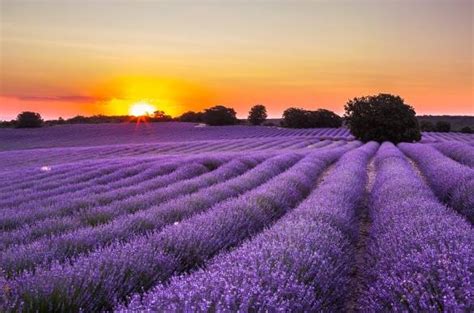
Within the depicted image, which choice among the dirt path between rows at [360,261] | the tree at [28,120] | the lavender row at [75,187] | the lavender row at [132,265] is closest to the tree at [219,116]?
the tree at [28,120]

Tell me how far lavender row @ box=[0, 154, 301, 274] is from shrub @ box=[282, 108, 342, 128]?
171 feet

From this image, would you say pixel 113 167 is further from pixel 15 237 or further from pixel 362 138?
pixel 362 138

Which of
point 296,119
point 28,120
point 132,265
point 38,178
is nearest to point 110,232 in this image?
point 132,265

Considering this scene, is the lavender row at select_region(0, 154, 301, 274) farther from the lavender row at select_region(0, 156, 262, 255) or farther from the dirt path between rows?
the dirt path between rows

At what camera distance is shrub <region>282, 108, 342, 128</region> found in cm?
5897

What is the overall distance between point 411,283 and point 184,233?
2.25 m

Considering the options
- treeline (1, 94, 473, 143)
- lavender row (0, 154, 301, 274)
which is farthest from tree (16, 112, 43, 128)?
lavender row (0, 154, 301, 274)

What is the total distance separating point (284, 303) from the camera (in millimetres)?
2127

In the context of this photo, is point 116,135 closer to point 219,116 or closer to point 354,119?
point 219,116

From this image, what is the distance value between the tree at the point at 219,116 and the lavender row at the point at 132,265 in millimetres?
51935

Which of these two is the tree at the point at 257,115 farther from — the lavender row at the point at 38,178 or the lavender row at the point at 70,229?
the lavender row at the point at 70,229

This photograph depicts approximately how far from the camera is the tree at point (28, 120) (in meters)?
47.4

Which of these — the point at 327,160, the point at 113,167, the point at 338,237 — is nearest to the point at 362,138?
the point at 327,160

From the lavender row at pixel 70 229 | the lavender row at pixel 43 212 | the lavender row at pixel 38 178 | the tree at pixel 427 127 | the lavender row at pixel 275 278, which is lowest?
the tree at pixel 427 127
